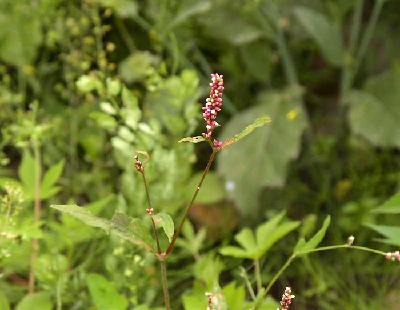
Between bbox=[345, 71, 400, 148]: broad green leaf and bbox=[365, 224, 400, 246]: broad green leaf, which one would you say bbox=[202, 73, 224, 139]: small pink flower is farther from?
bbox=[345, 71, 400, 148]: broad green leaf

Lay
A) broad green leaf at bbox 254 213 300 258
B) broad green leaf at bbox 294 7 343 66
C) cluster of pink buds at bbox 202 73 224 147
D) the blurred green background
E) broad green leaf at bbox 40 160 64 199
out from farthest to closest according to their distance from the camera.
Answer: broad green leaf at bbox 294 7 343 66, the blurred green background, broad green leaf at bbox 40 160 64 199, broad green leaf at bbox 254 213 300 258, cluster of pink buds at bbox 202 73 224 147

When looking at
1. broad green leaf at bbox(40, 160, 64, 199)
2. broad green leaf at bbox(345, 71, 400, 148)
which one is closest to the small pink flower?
broad green leaf at bbox(40, 160, 64, 199)

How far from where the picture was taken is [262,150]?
203 cm

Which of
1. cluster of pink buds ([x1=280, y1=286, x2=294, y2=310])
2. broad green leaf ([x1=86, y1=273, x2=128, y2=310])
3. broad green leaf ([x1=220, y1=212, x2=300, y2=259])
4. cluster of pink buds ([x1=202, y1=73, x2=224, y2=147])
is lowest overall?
broad green leaf ([x1=86, y1=273, x2=128, y2=310])

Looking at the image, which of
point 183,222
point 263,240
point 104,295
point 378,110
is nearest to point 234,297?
point 263,240

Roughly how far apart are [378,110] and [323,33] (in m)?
0.27

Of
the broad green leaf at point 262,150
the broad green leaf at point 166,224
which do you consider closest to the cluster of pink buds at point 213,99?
the broad green leaf at point 166,224

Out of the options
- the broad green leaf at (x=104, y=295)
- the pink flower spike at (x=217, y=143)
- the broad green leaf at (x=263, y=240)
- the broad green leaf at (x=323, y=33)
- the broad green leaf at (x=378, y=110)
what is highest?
the broad green leaf at (x=323, y=33)

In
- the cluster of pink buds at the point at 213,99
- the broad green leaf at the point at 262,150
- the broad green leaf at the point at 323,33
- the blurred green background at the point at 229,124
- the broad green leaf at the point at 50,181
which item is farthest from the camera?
the broad green leaf at the point at 323,33

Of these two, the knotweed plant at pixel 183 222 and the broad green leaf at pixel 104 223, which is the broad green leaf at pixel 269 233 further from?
the broad green leaf at pixel 104 223

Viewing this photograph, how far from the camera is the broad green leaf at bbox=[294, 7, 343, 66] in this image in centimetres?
207

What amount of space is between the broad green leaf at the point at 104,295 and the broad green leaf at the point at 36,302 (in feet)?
0.55

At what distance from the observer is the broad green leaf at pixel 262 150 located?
195 cm

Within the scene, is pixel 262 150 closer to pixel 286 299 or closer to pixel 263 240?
pixel 263 240
